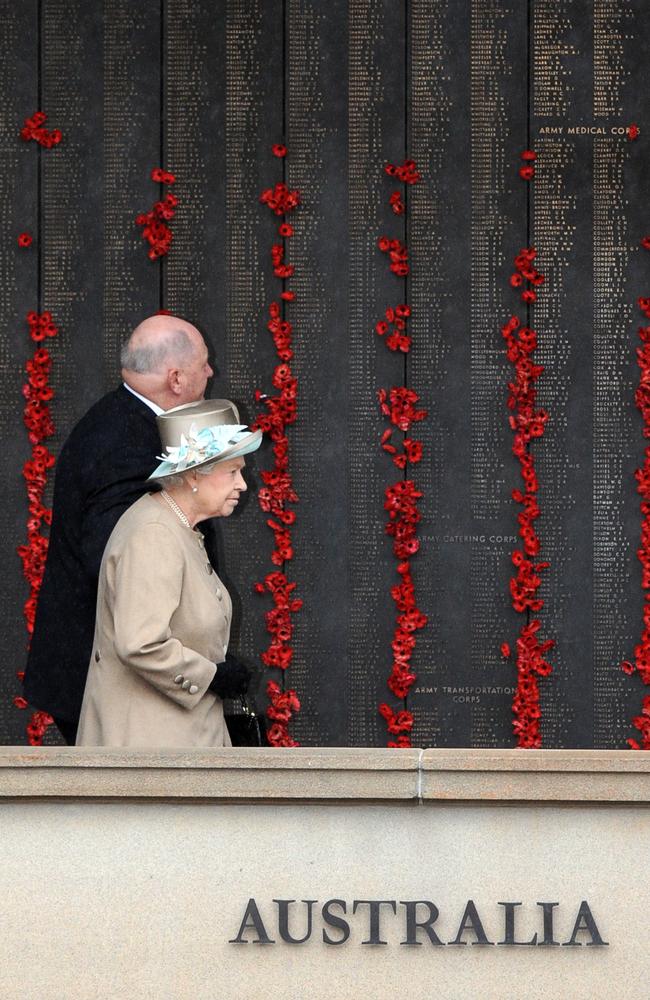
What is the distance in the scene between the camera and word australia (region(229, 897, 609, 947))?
2.97 m

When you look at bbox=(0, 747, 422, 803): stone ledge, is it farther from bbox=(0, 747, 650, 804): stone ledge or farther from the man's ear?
the man's ear

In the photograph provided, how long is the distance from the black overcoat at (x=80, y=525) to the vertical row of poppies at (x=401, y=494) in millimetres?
1624

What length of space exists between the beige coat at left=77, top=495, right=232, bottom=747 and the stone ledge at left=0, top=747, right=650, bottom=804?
427 millimetres

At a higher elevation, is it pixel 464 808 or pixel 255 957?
pixel 464 808

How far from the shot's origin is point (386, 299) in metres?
5.64

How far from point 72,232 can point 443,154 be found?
1.41m

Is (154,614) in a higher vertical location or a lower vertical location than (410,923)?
higher

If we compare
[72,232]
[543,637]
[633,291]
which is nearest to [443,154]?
[633,291]

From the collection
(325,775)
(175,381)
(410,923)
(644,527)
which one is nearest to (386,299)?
(644,527)

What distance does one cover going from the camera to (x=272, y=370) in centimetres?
566

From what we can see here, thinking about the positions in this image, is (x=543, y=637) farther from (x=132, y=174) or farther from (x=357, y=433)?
(x=132, y=174)

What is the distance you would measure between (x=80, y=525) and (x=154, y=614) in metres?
0.76

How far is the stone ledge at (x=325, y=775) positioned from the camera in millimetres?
2914

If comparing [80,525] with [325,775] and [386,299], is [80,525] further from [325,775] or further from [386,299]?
[386,299]
